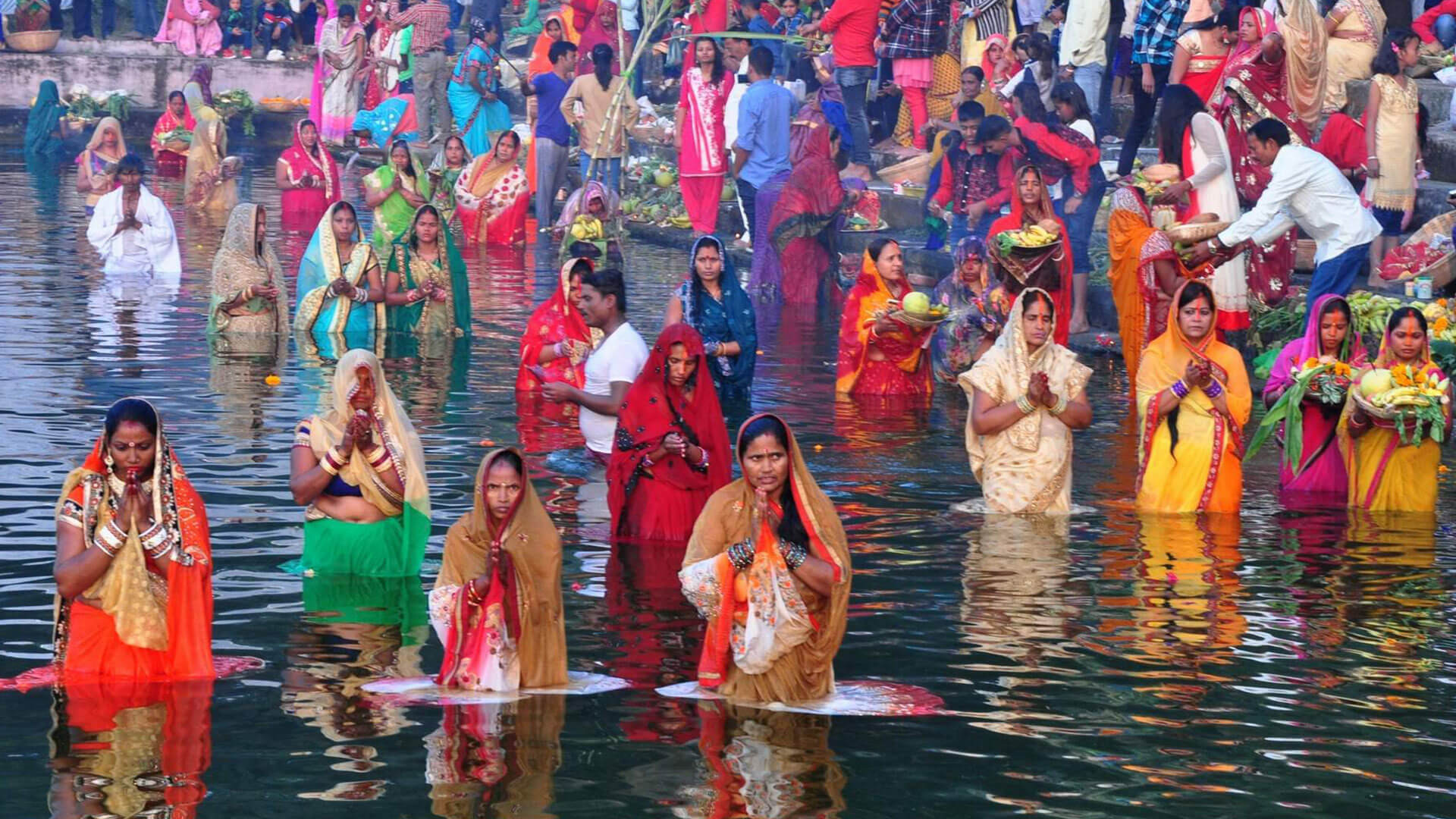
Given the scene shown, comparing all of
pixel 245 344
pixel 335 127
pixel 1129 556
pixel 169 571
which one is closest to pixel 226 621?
pixel 169 571

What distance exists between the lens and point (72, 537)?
256 inches

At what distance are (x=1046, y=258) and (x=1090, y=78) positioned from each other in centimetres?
606

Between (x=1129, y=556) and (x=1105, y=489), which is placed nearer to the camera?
(x=1129, y=556)

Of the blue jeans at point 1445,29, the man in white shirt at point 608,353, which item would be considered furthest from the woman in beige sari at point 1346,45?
the man in white shirt at point 608,353

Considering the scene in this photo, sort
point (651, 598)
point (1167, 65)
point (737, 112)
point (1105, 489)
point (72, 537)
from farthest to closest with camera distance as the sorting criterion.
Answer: point (737, 112), point (1167, 65), point (1105, 489), point (651, 598), point (72, 537)

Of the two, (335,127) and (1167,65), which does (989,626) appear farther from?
(335,127)

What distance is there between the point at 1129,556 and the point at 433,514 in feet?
9.60

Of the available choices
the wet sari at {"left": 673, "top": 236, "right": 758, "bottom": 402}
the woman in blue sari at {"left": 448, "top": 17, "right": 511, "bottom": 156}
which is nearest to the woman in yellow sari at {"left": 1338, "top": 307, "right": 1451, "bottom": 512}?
the wet sari at {"left": 673, "top": 236, "right": 758, "bottom": 402}

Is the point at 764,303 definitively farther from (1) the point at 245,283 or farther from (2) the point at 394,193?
(1) the point at 245,283

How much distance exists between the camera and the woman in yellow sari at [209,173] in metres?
22.3

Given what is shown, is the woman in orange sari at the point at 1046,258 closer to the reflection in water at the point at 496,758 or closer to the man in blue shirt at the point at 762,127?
the man in blue shirt at the point at 762,127

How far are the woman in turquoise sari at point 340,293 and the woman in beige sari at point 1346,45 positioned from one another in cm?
676

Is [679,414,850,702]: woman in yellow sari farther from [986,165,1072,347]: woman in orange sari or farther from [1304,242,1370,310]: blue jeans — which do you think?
[1304,242,1370,310]: blue jeans

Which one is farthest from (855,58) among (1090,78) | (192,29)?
(192,29)
